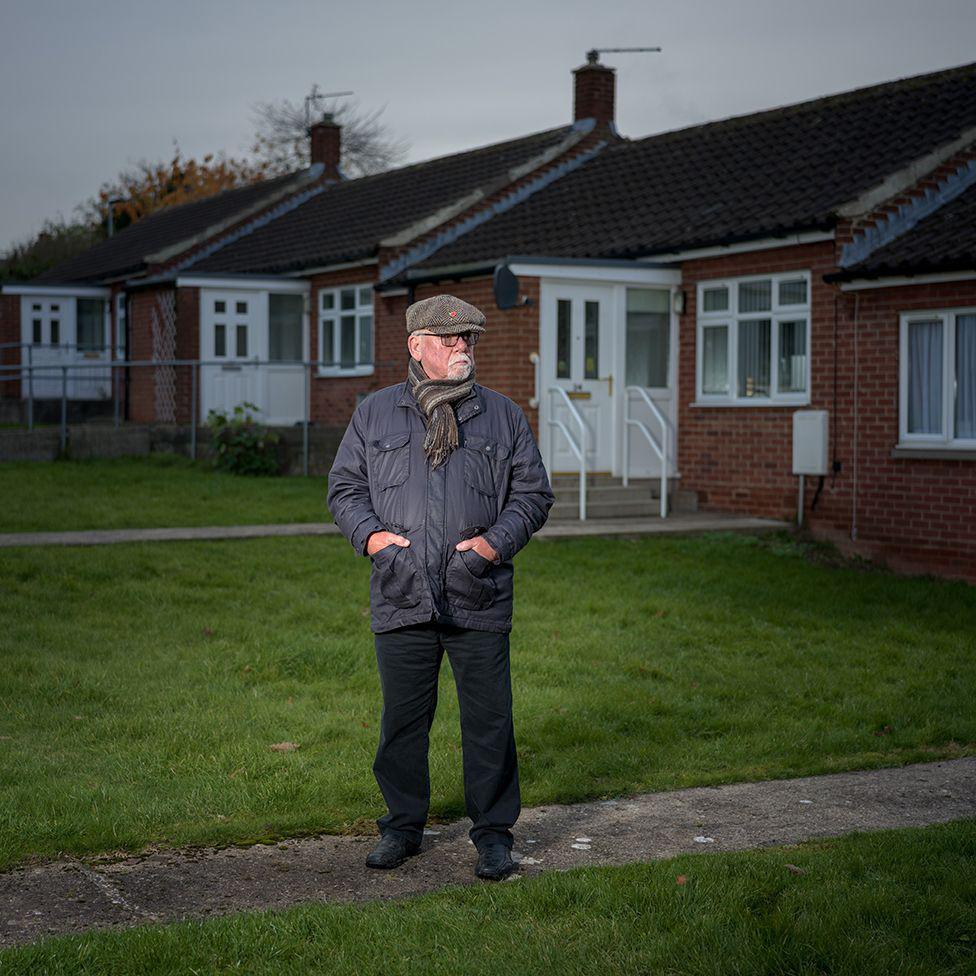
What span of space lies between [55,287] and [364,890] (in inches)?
1134

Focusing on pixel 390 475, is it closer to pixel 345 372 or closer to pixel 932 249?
pixel 932 249

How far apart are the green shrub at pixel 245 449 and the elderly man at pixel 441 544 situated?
14.8 metres

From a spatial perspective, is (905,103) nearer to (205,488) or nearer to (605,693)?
(205,488)

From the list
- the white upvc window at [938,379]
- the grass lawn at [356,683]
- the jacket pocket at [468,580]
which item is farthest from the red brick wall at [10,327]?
the jacket pocket at [468,580]

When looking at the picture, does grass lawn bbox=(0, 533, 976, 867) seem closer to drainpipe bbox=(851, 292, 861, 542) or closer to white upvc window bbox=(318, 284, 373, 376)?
drainpipe bbox=(851, 292, 861, 542)

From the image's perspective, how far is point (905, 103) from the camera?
18453 millimetres

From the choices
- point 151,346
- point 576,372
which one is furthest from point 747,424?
point 151,346

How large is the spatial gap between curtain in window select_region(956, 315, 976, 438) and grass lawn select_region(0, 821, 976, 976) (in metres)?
9.76

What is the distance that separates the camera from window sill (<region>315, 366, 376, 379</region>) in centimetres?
2356

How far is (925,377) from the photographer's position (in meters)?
14.9

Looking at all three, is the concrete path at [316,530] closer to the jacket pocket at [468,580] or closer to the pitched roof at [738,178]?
the pitched roof at [738,178]

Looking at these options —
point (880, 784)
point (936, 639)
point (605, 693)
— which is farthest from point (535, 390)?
point (880, 784)

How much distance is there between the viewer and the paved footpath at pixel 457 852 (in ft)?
16.6

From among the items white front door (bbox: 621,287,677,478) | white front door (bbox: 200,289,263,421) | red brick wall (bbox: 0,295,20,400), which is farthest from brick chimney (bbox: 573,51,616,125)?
red brick wall (bbox: 0,295,20,400)
